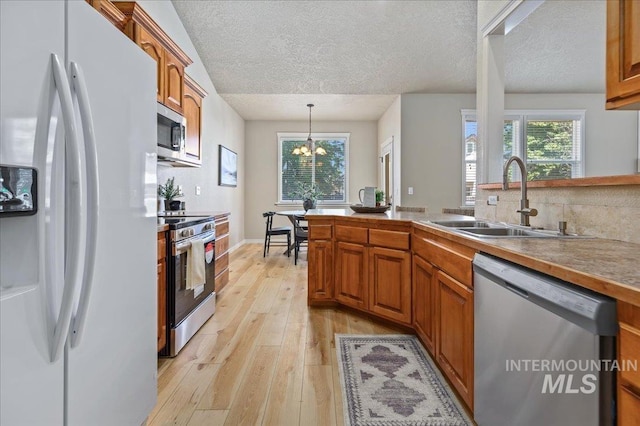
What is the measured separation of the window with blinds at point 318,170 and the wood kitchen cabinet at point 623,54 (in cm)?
632

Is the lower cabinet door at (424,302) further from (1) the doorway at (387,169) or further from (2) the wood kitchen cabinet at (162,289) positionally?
(1) the doorway at (387,169)

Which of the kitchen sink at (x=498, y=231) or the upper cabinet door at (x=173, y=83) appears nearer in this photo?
the kitchen sink at (x=498, y=231)

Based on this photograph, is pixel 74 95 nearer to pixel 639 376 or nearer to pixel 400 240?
pixel 639 376

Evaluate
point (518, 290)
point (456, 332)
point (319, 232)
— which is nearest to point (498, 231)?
point (456, 332)

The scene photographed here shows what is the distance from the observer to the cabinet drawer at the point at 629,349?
0.70 meters

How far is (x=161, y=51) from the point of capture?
2613mm

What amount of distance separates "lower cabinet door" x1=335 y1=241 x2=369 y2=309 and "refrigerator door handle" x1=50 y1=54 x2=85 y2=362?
218 centimetres

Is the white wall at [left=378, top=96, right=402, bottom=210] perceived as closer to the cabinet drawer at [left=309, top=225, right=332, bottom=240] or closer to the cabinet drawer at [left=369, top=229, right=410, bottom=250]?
the cabinet drawer at [left=309, top=225, right=332, bottom=240]

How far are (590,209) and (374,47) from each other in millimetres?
3802

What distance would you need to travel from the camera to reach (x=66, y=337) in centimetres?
87

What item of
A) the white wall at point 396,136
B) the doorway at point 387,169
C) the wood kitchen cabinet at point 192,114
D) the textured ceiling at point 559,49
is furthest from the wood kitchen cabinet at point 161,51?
the doorway at point 387,169

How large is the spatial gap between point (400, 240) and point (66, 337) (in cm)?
207

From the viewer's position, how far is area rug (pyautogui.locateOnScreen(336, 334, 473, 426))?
5.22 ft


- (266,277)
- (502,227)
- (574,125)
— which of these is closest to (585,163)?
(574,125)
